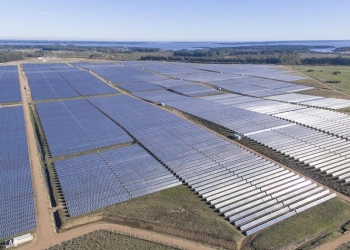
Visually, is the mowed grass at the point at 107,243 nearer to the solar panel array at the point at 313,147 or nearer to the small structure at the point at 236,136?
the solar panel array at the point at 313,147

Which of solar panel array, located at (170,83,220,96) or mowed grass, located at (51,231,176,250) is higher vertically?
solar panel array, located at (170,83,220,96)

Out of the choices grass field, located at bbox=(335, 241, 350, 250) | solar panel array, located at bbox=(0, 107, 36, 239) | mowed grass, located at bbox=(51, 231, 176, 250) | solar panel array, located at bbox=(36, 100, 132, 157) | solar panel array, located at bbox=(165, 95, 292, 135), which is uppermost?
solar panel array, located at bbox=(165, 95, 292, 135)

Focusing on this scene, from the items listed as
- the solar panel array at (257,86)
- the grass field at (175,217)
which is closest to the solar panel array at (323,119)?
the solar panel array at (257,86)

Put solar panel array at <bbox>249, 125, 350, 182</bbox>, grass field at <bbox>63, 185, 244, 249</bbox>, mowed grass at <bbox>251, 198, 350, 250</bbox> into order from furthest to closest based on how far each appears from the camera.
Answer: solar panel array at <bbox>249, 125, 350, 182</bbox> → grass field at <bbox>63, 185, 244, 249</bbox> → mowed grass at <bbox>251, 198, 350, 250</bbox>

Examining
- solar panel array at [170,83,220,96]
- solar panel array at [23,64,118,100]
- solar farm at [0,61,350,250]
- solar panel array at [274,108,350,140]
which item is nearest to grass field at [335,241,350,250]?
solar farm at [0,61,350,250]

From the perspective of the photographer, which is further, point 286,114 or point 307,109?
point 307,109

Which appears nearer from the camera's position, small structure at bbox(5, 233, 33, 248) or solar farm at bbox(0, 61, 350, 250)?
small structure at bbox(5, 233, 33, 248)

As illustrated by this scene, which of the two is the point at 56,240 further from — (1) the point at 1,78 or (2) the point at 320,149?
(1) the point at 1,78

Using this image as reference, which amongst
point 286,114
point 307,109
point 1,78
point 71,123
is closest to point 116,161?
point 71,123

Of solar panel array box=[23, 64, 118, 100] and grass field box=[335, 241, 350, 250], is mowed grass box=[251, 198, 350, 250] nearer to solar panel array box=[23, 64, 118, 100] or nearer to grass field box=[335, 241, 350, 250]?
grass field box=[335, 241, 350, 250]
